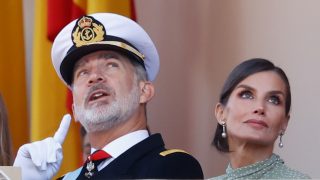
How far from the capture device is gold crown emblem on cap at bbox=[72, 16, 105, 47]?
80.5 inches

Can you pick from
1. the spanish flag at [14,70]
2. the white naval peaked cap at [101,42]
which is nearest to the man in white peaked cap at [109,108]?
the white naval peaked cap at [101,42]

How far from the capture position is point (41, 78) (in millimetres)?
3047

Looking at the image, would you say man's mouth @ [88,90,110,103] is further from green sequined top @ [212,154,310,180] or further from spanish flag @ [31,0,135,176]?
spanish flag @ [31,0,135,176]

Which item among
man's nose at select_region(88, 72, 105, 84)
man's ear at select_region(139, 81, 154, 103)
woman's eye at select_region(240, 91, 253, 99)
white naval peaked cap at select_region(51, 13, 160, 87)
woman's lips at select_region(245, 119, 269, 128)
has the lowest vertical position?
woman's lips at select_region(245, 119, 269, 128)

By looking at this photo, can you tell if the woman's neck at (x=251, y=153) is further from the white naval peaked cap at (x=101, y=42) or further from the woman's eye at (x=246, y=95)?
the white naval peaked cap at (x=101, y=42)

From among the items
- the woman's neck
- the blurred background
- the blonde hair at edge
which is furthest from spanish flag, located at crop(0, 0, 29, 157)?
the woman's neck

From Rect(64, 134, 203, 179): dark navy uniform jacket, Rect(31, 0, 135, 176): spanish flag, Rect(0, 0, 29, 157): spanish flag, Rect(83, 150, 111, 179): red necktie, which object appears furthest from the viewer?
Rect(0, 0, 29, 157): spanish flag

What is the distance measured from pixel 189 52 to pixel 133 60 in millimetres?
1267

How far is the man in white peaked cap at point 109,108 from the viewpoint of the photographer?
1.91m

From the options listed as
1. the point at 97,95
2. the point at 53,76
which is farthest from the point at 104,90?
the point at 53,76

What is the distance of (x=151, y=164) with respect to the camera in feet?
6.09

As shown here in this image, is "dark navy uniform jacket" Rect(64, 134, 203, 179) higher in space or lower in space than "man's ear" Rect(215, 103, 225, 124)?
lower

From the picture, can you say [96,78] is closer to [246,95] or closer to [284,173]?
[246,95]

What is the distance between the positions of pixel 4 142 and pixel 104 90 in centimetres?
52
